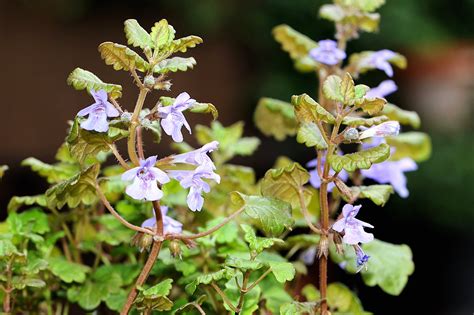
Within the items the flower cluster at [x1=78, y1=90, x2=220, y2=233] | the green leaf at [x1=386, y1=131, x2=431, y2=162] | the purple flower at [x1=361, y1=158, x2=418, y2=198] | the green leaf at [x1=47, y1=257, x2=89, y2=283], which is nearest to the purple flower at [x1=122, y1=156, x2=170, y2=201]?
the flower cluster at [x1=78, y1=90, x2=220, y2=233]

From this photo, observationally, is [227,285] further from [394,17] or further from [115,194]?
[394,17]

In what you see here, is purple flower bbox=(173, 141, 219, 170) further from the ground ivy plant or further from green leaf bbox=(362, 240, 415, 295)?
green leaf bbox=(362, 240, 415, 295)

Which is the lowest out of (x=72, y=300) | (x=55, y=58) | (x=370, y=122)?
(x=55, y=58)

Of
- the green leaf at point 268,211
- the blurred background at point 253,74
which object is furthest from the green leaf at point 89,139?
the blurred background at point 253,74

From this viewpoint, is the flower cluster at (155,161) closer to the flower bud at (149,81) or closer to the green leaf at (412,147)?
the flower bud at (149,81)

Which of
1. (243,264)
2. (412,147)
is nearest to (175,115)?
(243,264)

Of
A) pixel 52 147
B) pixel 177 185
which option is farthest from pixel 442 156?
pixel 177 185

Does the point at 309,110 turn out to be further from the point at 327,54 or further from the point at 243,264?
the point at 327,54
